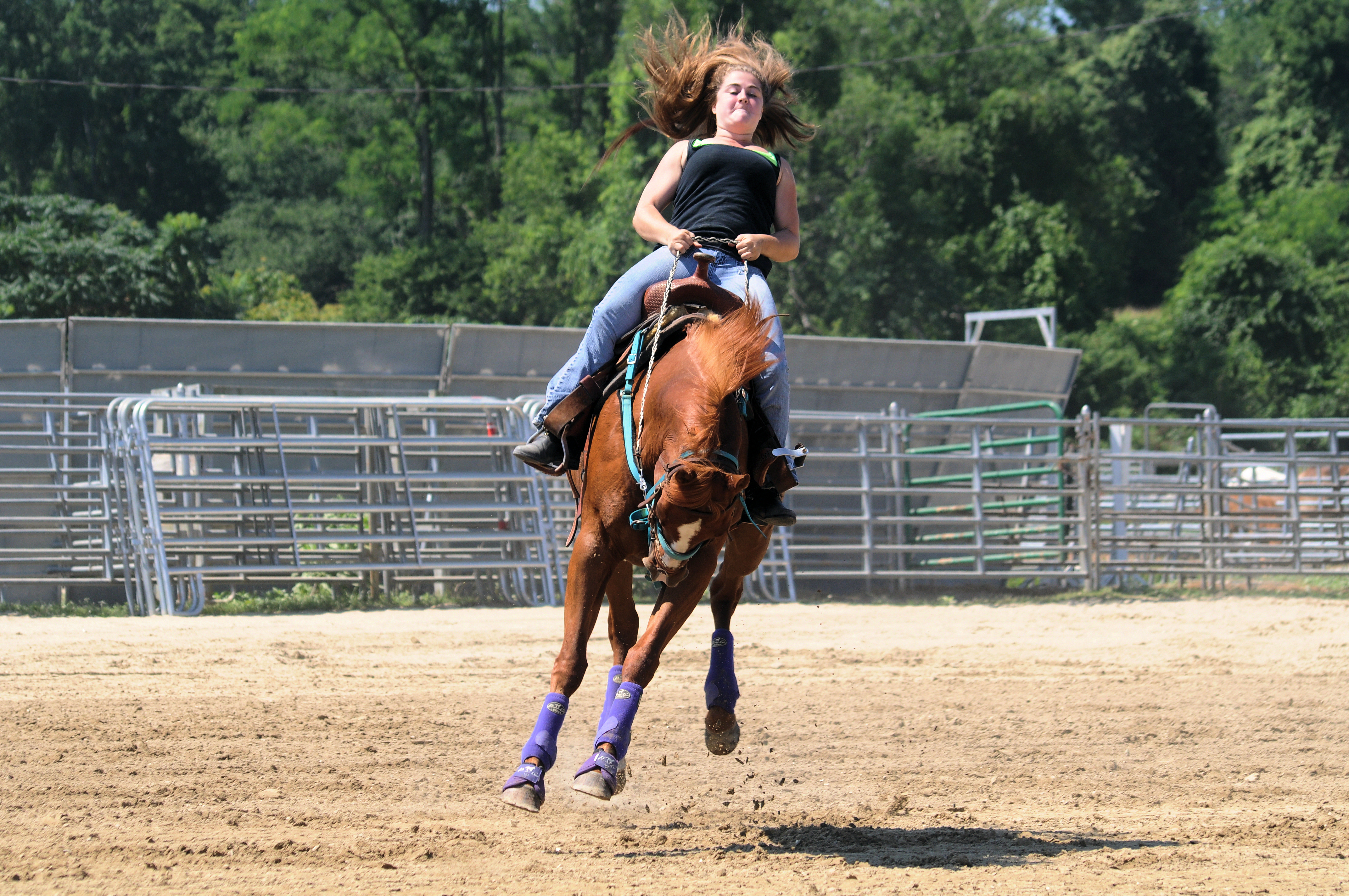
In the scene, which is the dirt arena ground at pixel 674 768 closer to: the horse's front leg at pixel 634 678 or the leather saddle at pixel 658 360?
the horse's front leg at pixel 634 678

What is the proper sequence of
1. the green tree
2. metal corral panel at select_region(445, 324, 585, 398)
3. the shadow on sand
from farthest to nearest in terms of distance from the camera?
the green tree
metal corral panel at select_region(445, 324, 585, 398)
the shadow on sand

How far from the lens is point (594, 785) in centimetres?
427

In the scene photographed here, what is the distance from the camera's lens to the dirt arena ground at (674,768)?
Answer: 3.98m

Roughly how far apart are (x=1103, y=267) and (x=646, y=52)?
4332cm

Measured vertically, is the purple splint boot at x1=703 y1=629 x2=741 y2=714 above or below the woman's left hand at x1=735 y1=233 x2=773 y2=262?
below

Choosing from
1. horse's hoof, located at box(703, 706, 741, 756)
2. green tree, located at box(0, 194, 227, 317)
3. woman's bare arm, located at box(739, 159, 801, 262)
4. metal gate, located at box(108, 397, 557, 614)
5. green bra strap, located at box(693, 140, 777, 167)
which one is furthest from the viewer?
green tree, located at box(0, 194, 227, 317)

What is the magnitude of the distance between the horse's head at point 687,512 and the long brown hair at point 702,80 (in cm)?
221

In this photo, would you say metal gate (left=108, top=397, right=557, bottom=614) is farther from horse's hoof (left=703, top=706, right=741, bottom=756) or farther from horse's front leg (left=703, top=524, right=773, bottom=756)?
horse's hoof (left=703, top=706, right=741, bottom=756)

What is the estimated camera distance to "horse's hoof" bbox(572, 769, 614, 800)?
4.27m

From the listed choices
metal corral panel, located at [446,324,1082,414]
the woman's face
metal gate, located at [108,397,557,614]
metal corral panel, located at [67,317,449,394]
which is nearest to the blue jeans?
the woman's face

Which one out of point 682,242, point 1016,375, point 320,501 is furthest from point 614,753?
point 1016,375

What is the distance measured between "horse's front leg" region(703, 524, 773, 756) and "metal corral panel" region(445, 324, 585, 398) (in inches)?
373

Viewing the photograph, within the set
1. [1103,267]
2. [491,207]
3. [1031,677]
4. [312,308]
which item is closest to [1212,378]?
[1103,267]

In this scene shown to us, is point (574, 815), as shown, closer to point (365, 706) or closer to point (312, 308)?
point (365, 706)
